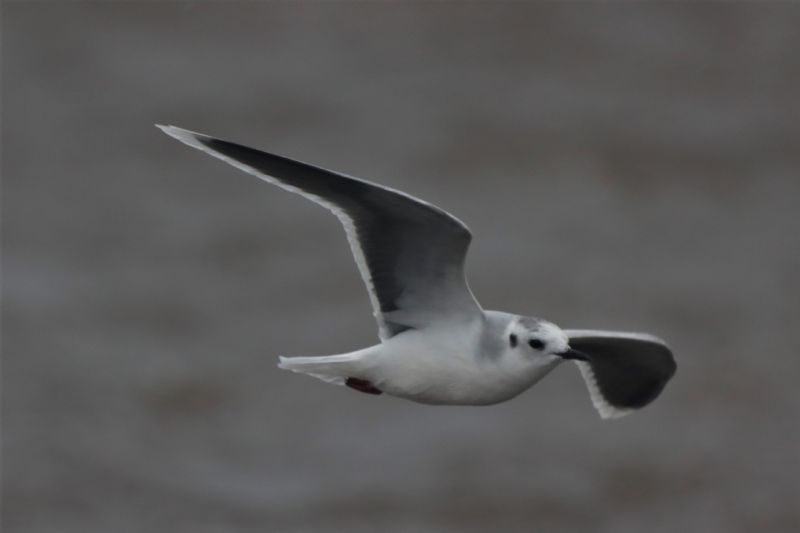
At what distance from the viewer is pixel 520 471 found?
1448 centimetres

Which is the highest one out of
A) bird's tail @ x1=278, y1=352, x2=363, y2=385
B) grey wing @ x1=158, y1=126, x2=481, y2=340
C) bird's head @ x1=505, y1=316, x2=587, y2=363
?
grey wing @ x1=158, y1=126, x2=481, y2=340

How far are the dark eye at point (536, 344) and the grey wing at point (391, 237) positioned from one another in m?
0.28

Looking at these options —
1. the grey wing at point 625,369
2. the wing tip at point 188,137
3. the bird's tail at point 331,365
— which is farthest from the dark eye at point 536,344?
the wing tip at point 188,137

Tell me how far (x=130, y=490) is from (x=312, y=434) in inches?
73.7

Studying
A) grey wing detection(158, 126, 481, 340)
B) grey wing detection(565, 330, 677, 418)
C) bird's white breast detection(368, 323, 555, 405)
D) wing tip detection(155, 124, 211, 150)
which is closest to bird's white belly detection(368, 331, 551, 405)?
bird's white breast detection(368, 323, 555, 405)

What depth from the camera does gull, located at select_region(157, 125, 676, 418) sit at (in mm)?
5598

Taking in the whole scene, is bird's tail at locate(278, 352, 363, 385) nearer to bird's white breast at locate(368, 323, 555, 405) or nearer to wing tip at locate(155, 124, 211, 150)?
bird's white breast at locate(368, 323, 555, 405)

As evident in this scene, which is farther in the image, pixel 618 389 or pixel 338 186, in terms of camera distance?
pixel 618 389

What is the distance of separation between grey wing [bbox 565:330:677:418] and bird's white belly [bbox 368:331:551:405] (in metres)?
0.95

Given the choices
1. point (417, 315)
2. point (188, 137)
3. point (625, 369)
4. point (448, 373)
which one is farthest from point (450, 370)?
point (625, 369)

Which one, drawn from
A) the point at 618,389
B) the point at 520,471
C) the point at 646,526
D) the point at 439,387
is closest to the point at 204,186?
the point at 520,471

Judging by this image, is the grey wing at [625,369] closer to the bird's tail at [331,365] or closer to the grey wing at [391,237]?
the grey wing at [391,237]

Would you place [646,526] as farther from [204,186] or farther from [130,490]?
[204,186]

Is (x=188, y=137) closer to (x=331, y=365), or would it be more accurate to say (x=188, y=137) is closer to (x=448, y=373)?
(x=331, y=365)
